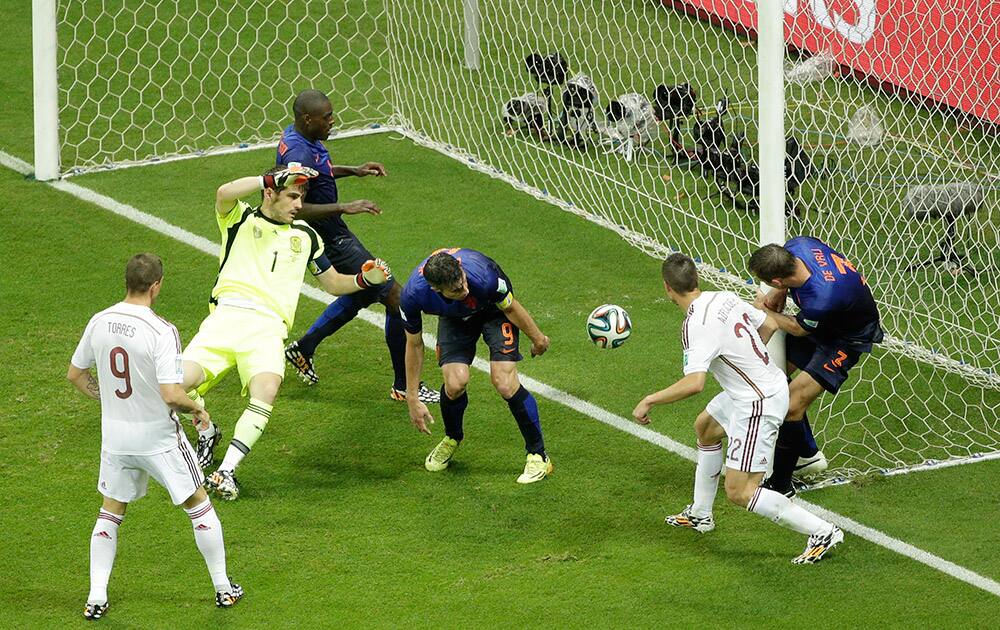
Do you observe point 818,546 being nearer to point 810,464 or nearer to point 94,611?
point 810,464

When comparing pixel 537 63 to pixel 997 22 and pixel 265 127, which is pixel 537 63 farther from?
pixel 997 22

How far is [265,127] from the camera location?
526 inches

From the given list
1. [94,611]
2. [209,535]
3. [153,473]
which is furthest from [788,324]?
[94,611]

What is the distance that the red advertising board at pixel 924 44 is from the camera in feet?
31.9

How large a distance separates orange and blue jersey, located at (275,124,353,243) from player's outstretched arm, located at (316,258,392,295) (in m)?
0.34

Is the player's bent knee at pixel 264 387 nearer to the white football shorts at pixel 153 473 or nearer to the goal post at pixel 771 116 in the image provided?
the white football shorts at pixel 153 473

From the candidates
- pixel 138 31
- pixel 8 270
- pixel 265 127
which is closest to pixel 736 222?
pixel 265 127

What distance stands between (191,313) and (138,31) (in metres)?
5.51

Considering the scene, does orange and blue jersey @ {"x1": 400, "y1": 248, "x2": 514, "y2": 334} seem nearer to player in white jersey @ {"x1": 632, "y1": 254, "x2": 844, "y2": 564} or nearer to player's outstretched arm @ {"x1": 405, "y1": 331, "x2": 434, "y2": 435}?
player's outstretched arm @ {"x1": 405, "y1": 331, "x2": 434, "y2": 435}

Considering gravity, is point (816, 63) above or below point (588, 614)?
above

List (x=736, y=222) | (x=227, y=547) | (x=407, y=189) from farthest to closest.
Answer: (x=407, y=189) → (x=736, y=222) → (x=227, y=547)

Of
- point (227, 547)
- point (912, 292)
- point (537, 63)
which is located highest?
point (537, 63)

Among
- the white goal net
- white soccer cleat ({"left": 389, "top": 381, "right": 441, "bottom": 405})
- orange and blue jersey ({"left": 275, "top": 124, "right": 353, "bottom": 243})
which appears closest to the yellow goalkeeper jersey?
orange and blue jersey ({"left": 275, "top": 124, "right": 353, "bottom": 243})

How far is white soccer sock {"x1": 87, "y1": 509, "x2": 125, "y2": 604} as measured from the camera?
6.47 meters
